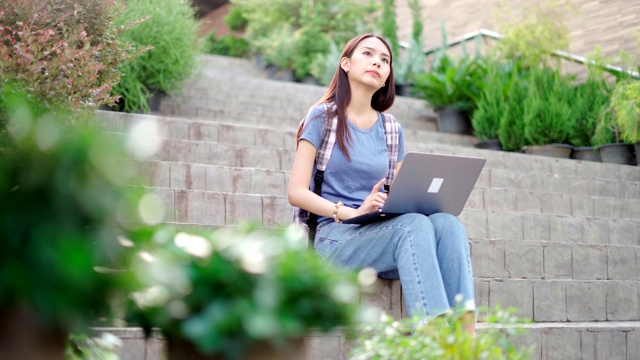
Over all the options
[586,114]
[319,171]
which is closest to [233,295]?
[319,171]

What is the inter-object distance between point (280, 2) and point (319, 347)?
10725 mm

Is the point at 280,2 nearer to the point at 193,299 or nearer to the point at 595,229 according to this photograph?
the point at 595,229

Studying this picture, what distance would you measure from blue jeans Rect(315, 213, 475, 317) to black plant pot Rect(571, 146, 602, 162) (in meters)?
4.86

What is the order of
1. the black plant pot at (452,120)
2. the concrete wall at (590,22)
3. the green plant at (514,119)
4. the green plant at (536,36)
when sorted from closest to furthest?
the green plant at (514,119), the black plant pot at (452,120), the green plant at (536,36), the concrete wall at (590,22)

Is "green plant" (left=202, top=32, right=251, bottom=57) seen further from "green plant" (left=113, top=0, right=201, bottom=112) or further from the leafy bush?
the leafy bush

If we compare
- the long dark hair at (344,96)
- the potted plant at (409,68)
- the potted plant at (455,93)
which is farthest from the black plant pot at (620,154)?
the long dark hair at (344,96)

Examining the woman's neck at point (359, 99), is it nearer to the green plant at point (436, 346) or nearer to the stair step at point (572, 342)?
the stair step at point (572, 342)

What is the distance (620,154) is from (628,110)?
0.85 meters

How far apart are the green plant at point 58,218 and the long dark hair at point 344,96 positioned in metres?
2.18

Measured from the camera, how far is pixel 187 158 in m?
5.04

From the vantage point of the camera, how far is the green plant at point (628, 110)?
640 cm

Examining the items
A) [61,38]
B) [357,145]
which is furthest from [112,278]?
[61,38]

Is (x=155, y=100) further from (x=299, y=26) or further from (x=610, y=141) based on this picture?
(x=299, y=26)

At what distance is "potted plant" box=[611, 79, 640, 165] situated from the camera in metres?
6.40
